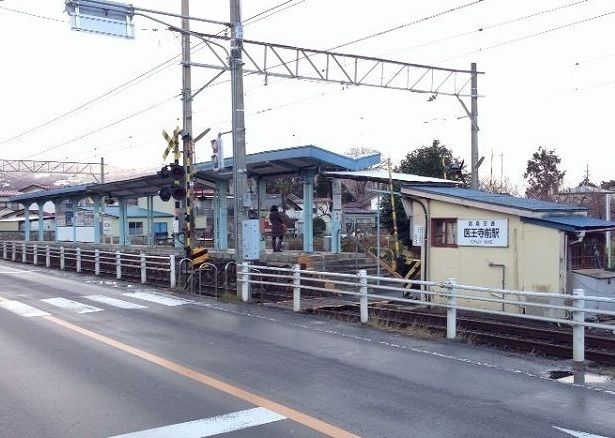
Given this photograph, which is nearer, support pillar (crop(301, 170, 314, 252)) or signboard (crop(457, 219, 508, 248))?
signboard (crop(457, 219, 508, 248))

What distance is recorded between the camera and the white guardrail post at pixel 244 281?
1590 cm

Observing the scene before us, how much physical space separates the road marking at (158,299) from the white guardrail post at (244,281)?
1388 millimetres

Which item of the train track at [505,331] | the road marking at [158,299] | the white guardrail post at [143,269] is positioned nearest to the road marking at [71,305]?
the road marking at [158,299]

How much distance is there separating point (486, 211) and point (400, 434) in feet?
34.2

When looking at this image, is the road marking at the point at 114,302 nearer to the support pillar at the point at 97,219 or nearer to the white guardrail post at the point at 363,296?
the white guardrail post at the point at 363,296

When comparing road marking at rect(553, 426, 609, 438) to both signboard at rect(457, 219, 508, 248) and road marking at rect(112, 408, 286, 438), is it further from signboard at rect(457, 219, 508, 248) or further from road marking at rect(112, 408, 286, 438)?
signboard at rect(457, 219, 508, 248)

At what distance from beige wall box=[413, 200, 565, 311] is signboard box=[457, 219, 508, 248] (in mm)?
98

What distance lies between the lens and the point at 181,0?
20.6 m

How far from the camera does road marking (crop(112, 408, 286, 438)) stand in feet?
19.0

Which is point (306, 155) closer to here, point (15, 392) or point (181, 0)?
point (181, 0)

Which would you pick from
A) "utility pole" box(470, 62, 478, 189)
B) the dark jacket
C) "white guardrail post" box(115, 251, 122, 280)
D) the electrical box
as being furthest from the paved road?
"utility pole" box(470, 62, 478, 189)

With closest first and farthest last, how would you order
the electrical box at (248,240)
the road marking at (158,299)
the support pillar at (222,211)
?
the road marking at (158,299)
the electrical box at (248,240)
the support pillar at (222,211)

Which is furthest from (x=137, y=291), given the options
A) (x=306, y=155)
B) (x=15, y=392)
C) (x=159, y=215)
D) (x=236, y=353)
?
(x=159, y=215)

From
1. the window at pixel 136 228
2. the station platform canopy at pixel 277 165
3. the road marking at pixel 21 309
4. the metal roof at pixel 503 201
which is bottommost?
the road marking at pixel 21 309
